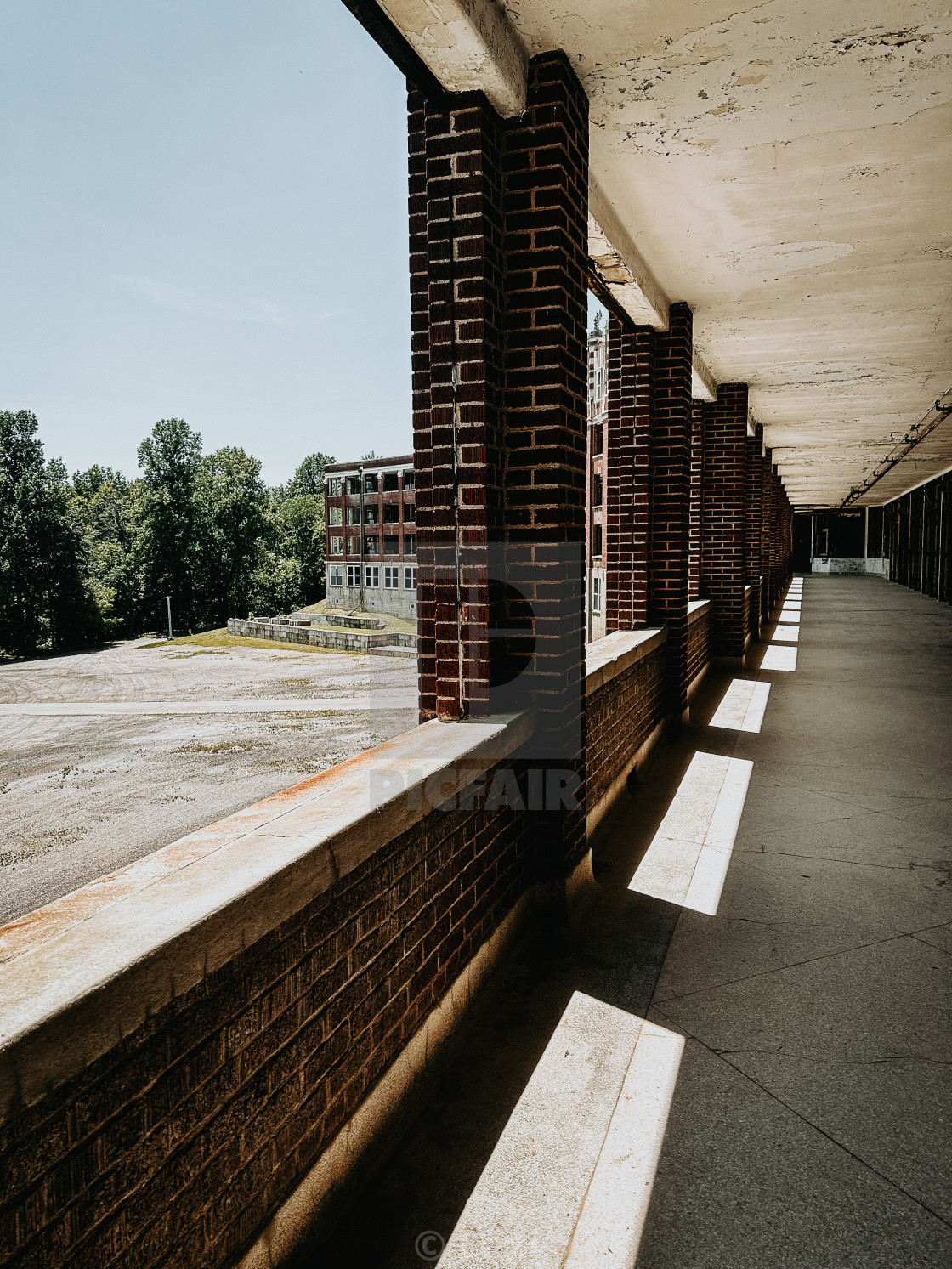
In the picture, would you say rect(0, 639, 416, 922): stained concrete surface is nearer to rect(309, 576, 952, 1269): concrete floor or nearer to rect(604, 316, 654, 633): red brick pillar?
rect(604, 316, 654, 633): red brick pillar

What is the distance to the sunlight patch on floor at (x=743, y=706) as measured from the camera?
23.5ft

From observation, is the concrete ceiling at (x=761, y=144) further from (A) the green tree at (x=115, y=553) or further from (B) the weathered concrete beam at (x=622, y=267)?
(A) the green tree at (x=115, y=553)

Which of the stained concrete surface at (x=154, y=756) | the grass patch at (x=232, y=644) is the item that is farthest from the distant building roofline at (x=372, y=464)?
the stained concrete surface at (x=154, y=756)

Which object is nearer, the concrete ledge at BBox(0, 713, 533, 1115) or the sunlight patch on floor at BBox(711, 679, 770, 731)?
the concrete ledge at BBox(0, 713, 533, 1115)

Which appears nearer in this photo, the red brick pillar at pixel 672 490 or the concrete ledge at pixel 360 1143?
the concrete ledge at pixel 360 1143

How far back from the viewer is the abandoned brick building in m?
1.46

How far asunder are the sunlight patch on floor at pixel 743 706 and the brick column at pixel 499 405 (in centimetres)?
409

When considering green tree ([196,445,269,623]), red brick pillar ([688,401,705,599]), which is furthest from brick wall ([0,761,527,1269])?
green tree ([196,445,269,623])

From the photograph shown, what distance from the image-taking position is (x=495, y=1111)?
2.29 metres

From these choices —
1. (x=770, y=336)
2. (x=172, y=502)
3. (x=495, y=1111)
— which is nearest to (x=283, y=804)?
(x=495, y=1111)

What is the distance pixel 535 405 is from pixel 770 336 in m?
5.68

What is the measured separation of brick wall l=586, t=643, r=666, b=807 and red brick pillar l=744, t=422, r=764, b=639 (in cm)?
661

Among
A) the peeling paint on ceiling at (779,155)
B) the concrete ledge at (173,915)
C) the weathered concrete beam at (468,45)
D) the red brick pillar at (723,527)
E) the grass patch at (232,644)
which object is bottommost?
the grass patch at (232,644)

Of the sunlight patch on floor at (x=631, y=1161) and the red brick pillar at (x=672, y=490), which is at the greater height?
the red brick pillar at (x=672, y=490)
